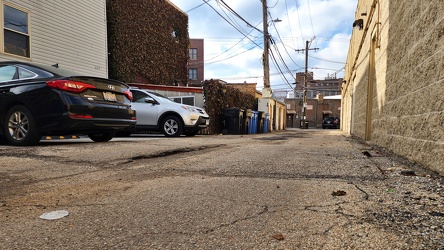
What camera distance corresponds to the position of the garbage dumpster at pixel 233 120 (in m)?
15.5

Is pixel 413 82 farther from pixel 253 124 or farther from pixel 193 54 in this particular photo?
pixel 193 54

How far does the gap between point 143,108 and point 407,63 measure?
25.3 feet

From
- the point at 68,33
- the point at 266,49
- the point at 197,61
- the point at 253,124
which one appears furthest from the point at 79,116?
the point at 197,61

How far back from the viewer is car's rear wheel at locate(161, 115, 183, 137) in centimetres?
1036

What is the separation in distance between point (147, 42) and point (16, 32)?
8848 millimetres

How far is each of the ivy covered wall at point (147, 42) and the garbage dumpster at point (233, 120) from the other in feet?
19.1

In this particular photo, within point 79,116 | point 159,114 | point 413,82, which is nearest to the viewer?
point 413,82

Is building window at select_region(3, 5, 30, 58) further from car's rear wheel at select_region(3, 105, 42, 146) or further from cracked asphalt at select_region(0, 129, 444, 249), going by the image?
cracked asphalt at select_region(0, 129, 444, 249)

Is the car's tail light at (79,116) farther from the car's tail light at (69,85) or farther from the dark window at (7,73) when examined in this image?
the dark window at (7,73)

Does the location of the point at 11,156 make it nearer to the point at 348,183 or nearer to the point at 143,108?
the point at 348,183

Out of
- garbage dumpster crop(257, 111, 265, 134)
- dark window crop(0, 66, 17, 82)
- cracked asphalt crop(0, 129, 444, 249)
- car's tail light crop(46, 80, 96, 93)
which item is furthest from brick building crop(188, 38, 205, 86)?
cracked asphalt crop(0, 129, 444, 249)

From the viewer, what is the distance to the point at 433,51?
3457mm

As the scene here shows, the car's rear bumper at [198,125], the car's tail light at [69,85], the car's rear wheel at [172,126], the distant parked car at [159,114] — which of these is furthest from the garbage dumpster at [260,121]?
the car's tail light at [69,85]

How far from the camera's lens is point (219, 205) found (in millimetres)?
2473
